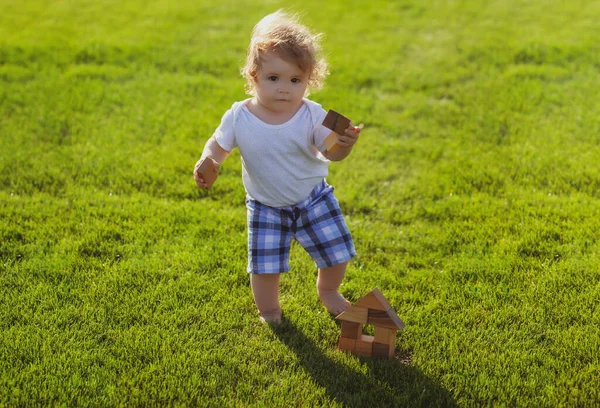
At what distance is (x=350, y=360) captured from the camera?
373 cm

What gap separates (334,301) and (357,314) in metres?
0.52

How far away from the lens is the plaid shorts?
3918 mm

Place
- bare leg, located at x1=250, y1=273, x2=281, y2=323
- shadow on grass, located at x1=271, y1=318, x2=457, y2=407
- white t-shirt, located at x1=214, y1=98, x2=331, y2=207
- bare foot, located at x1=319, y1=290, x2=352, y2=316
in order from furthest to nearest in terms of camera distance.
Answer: bare foot, located at x1=319, y1=290, x2=352, y2=316, bare leg, located at x1=250, y1=273, x2=281, y2=323, white t-shirt, located at x1=214, y1=98, x2=331, y2=207, shadow on grass, located at x1=271, y1=318, x2=457, y2=407

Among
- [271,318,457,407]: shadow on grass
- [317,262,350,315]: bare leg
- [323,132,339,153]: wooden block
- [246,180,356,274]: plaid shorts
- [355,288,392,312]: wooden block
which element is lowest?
[271,318,457,407]: shadow on grass

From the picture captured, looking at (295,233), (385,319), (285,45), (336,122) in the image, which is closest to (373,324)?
(385,319)

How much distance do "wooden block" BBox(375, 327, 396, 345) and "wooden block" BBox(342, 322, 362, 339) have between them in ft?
0.32

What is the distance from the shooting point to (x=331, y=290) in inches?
165

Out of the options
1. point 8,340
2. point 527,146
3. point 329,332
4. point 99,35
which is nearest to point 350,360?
point 329,332

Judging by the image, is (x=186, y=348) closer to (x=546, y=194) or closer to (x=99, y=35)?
(x=546, y=194)

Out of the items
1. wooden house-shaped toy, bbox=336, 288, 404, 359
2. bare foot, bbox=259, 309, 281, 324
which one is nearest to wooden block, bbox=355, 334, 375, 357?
wooden house-shaped toy, bbox=336, 288, 404, 359

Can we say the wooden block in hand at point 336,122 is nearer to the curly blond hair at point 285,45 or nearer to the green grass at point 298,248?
the curly blond hair at point 285,45

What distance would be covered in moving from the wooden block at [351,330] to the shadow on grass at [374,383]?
0.14 meters

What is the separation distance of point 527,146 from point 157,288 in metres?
3.53

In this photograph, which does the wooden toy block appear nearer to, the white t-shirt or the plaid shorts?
the white t-shirt
